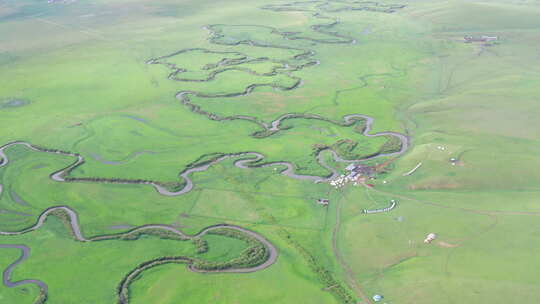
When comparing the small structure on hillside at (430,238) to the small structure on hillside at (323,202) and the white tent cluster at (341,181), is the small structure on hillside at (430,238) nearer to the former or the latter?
the small structure on hillside at (323,202)

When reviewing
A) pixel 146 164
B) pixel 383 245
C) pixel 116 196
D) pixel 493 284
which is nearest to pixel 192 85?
pixel 146 164

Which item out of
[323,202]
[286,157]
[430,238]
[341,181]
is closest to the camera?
[430,238]

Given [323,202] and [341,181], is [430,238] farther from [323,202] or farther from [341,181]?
[341,181]

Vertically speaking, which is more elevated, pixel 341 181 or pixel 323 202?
pixel 341 181

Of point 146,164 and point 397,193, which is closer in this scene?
point 397,193

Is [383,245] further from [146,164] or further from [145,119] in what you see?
[145,119]

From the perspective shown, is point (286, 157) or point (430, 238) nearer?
point (430, 238)

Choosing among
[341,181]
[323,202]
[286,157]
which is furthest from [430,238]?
[286,157]

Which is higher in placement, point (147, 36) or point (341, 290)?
point (147, 36)

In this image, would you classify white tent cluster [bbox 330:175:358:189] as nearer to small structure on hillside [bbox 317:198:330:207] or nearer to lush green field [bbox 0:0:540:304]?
lush green field [bbox 0:0:540:304]

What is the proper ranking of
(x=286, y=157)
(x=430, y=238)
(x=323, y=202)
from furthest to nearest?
(x=286, y=157), (x=323, y=202), (x=430, y=238)
